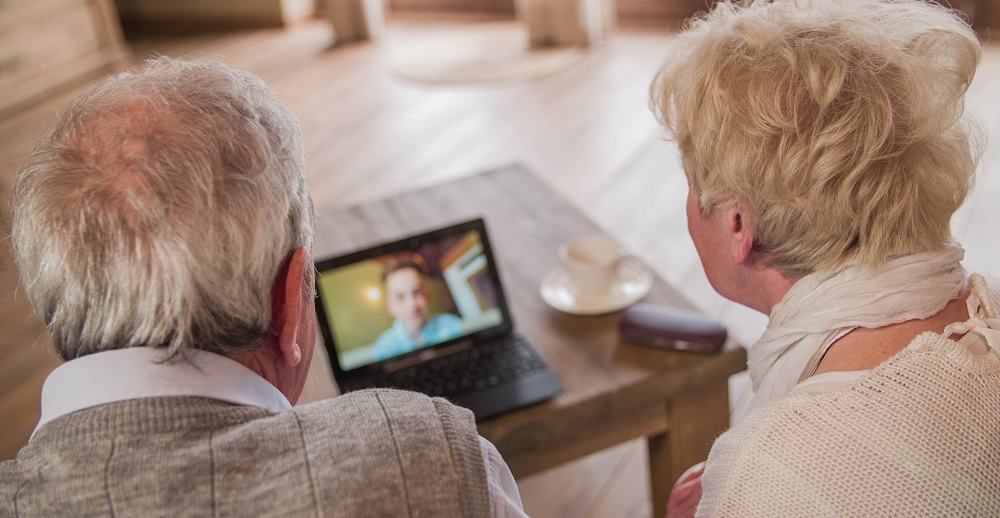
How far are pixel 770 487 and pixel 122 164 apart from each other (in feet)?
2.23

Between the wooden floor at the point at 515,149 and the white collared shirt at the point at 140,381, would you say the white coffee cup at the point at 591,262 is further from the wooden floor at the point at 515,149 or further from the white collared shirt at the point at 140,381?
the white collared shirt at the point at 140,381

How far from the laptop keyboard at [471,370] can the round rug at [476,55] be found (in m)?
3.02

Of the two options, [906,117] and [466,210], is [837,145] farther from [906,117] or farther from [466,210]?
[466,210]

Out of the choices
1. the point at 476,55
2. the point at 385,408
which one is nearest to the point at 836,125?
the point at 385,408

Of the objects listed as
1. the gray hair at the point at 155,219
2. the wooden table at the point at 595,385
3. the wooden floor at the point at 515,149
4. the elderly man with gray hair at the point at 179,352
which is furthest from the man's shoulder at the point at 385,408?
the wooden floor at the point at 515,149

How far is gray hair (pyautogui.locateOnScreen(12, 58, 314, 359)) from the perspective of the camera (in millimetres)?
736

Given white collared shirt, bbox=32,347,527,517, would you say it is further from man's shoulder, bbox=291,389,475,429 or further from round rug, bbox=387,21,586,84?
round rug, bbox=387,21,586,84

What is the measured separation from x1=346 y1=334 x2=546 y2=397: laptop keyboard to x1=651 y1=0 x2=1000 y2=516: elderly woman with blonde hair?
1.50ft

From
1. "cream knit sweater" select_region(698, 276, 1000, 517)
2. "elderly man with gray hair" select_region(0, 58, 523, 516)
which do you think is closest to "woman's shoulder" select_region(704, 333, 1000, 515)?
"cream knit sweater" select_region(698, 276, 1000, 517)

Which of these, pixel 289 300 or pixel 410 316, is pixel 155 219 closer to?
pixel 289 300

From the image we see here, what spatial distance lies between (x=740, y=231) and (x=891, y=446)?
29 centimetres

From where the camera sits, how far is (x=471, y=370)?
146 cm

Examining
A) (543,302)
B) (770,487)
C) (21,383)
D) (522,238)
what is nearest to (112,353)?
(770,487)

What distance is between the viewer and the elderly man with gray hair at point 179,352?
0.71 meters
